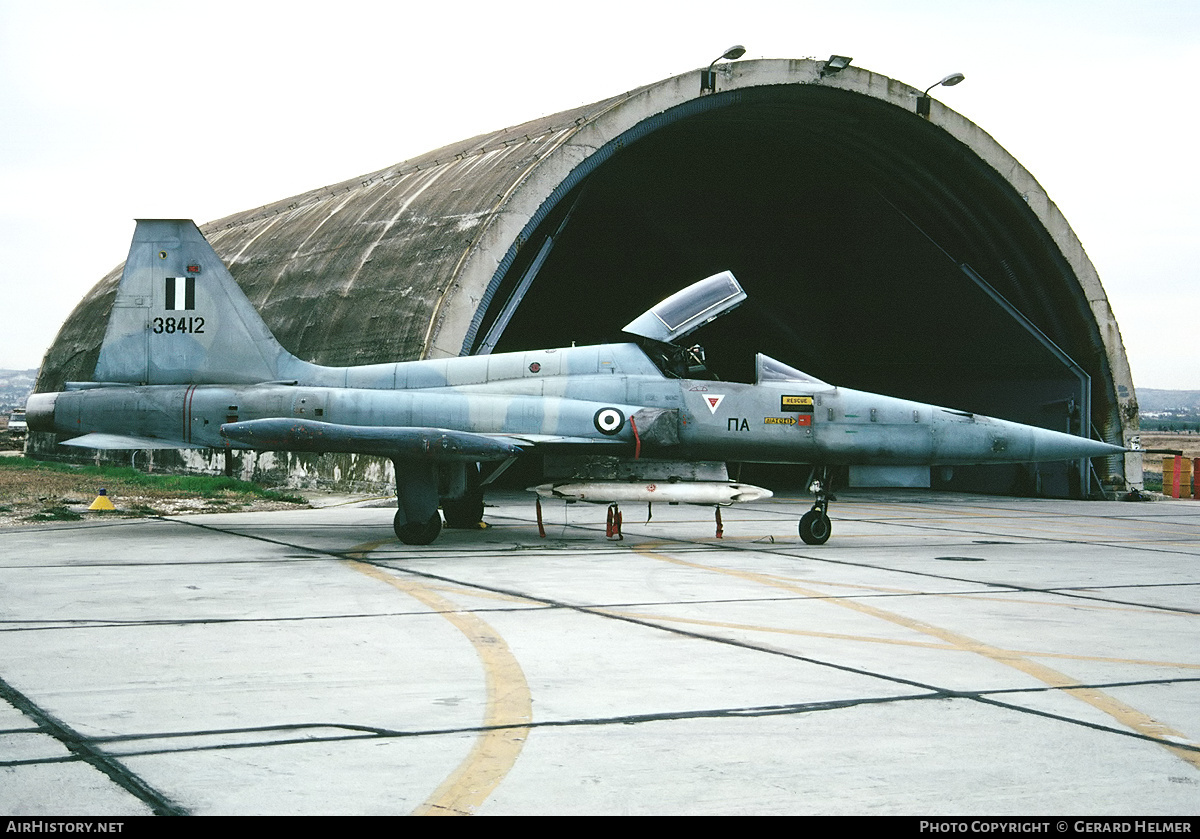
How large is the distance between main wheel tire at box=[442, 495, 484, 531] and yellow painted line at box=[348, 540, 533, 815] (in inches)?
305

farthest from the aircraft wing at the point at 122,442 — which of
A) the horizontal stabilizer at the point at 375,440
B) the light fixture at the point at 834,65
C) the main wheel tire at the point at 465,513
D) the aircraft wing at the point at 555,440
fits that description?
the light fixture at the point at 834,65

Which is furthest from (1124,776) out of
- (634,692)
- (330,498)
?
(330,498)

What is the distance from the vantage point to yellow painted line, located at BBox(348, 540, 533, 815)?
170 inches

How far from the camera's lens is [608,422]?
14.7m

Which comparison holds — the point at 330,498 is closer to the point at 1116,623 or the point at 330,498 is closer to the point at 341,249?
the point at 341,249

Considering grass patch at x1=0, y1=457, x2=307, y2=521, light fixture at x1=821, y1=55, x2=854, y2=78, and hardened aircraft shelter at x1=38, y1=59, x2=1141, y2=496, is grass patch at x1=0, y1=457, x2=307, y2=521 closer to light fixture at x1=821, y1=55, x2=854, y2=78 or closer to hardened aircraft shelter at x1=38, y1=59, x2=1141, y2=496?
hardened aircraft shelter at x1=38, y1=59, x2=1141, y2=496

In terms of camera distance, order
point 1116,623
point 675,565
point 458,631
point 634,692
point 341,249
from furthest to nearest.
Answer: point 341,249, point 675,565, point 1116,623, point 458,631, point 634,692

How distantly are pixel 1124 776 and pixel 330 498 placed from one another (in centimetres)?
2001

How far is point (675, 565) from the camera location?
12391 mm

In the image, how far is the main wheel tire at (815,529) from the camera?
1508cm

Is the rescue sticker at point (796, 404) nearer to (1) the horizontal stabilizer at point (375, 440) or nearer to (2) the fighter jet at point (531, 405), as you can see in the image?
(2) the fighter jet at point (531, 405)

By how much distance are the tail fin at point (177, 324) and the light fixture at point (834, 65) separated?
14142 millimetres

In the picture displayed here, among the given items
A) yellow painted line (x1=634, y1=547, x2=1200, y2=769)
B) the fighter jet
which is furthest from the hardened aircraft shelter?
yellow painted line (x1=634, y1=547, x2=1200, y2=769)

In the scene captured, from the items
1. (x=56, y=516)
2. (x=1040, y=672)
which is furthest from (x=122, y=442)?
(x=1040, y=672)
